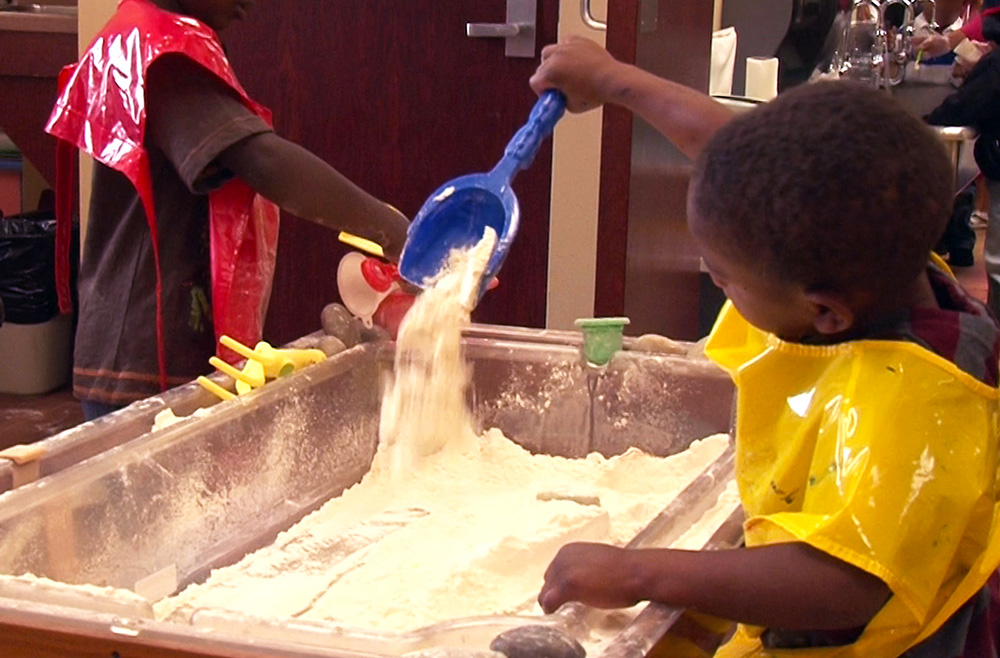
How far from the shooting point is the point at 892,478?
922mm

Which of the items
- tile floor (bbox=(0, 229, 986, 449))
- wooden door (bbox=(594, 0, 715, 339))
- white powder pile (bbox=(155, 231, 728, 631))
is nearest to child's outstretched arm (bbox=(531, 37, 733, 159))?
white powder pile (bbox=(155, 231, 728, 631))

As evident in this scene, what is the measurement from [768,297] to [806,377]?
97 millimetres

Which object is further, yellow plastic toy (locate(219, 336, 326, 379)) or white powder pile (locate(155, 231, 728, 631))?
yellow plastic toy (locate(219, 336, 326, 379))

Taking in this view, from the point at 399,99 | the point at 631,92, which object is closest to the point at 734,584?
the point at 631,92

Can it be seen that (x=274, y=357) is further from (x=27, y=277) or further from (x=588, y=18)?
(x=27, y=277)

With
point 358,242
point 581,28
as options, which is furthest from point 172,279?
point 581,28

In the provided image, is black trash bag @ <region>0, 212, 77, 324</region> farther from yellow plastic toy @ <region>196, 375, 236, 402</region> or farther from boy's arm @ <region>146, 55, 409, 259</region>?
yellow plastic toy @ <region>196, 375, 236, 402</region>

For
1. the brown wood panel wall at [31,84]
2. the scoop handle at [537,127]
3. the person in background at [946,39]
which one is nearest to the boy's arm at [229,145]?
the scoop handle at [537,127]

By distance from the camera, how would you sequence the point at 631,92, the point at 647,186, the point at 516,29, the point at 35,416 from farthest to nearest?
the point at 35,416
the point at 516,29
the point at 647,186
the point at 631,92

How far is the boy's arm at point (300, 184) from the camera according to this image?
5.44 feet

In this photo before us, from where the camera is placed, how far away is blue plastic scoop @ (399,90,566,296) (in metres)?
1.54

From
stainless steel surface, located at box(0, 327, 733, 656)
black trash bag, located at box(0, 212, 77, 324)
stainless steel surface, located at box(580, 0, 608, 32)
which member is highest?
stainless steel surface, located at box(580, 0, 608, 32)

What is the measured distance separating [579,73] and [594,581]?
0.69 m

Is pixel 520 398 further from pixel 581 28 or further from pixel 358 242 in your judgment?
pixel 581 28
